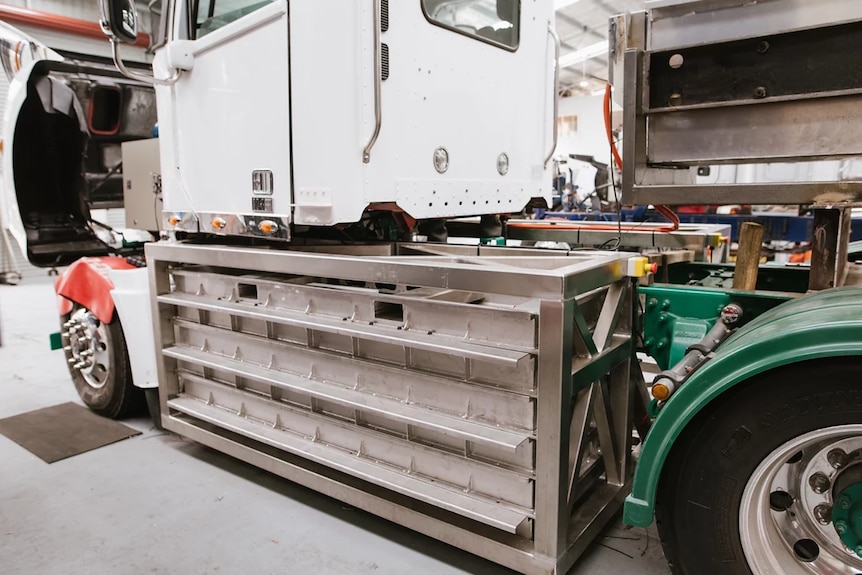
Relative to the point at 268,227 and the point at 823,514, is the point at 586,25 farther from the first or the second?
the point at 823,514

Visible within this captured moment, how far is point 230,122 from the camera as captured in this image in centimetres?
272

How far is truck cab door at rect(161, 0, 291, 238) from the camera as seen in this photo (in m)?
2.49

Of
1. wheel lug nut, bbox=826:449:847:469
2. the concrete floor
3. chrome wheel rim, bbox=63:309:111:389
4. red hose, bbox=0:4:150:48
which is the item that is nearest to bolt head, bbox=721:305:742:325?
wheel lug nut, bbox=826:449:847:469

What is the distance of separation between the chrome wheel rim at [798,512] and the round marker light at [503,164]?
184 centimetres

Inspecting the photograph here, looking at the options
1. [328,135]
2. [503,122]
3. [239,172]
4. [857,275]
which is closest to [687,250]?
[857,275]

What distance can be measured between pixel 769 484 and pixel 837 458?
204 millimetres

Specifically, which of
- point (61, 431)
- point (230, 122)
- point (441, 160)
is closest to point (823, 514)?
point (441, 160)

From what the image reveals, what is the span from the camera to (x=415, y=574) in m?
2.17

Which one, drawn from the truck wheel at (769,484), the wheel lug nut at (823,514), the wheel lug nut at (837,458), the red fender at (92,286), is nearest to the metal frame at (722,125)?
the truck wheel at (769,484)

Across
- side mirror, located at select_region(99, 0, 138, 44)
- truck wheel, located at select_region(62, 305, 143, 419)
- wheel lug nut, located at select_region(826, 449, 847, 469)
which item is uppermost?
side mirror, located at select_region(99, 0, 138, 44)

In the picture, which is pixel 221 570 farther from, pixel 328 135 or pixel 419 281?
pixel 328 135

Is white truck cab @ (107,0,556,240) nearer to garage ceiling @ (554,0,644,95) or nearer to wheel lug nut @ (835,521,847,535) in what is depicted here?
wheel lug nut @ (835,521,847,535)

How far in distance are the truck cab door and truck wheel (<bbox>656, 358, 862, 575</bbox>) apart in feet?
5.81

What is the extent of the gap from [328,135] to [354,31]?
40 cm
